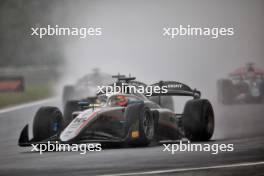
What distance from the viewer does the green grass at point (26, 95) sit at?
14.1 meters

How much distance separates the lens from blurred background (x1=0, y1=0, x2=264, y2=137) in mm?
9883

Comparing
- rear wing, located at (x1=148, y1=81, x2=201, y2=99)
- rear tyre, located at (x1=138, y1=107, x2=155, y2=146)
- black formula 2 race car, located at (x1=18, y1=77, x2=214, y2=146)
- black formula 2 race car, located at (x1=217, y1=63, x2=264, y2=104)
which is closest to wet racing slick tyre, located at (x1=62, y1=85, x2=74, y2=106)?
black formula 2 race car, located at (x1=217, y1=63, x2=264, y2=104)

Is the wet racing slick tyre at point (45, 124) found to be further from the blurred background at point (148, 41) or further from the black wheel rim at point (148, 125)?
the blurred background at point (148, 41)

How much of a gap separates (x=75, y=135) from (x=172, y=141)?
1346 millimetres

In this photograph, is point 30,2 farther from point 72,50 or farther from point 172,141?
point 172,141

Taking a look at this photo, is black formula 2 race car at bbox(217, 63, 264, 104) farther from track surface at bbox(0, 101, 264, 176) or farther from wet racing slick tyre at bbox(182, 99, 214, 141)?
wet racing slick tyre at bbox(182, 99, 214, 141)

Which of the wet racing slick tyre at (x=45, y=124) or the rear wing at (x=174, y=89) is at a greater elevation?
the rear wing at (x=174, y=89)

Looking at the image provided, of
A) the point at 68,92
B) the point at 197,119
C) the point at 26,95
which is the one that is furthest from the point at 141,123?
the point at 26,95

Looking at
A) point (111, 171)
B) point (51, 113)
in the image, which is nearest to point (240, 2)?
point (51, 113)

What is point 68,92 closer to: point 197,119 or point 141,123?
point 197,119

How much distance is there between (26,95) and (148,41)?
4986 millimetres

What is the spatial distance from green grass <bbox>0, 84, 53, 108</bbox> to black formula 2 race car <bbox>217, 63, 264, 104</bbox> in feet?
10.1

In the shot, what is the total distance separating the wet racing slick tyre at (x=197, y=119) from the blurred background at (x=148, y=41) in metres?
0.85

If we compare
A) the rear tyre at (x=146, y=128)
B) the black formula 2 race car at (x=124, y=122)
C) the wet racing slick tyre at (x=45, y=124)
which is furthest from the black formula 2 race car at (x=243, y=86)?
the wet racing slick tyre at (x=45, y=124)
